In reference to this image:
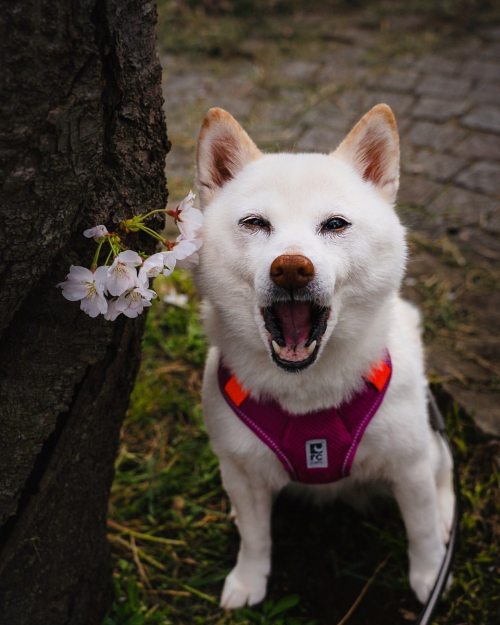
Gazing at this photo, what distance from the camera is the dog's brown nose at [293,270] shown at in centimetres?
167

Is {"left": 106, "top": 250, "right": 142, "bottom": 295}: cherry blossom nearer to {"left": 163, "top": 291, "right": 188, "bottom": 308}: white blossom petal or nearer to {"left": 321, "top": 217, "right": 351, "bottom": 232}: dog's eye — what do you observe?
{"left": 321, "top": 217, "right": 351, "bottom": 232}: dog's eye

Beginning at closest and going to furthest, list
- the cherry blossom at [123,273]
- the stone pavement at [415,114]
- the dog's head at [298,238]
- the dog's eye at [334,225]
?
the cherry blossom at [123,273] < the dog's head at [298,238] < the dog's eye at [334,225] < the stone pavement at [415,114]

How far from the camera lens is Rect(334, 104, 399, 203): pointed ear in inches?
81.0

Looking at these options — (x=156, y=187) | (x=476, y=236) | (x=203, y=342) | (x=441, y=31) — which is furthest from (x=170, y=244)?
(x=441, y=31)

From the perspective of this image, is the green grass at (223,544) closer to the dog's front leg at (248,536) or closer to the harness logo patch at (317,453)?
the dog's front leg at (248,536)

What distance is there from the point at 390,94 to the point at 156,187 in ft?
13.7

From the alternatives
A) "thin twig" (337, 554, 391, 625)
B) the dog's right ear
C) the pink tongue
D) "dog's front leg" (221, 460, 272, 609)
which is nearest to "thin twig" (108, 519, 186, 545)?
"dog's front leg" (221, 460, 272, 609)

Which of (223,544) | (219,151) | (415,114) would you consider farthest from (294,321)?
(415,114)

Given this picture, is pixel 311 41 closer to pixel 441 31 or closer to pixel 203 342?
pixel 441 31

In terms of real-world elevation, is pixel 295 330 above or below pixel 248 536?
above

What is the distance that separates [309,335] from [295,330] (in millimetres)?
38

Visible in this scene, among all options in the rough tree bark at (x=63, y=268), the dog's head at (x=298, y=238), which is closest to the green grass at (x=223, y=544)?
the rough tree bark at (x=63, y=268)

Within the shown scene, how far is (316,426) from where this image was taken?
2.08 metres

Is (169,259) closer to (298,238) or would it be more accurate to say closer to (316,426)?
(298,238)
